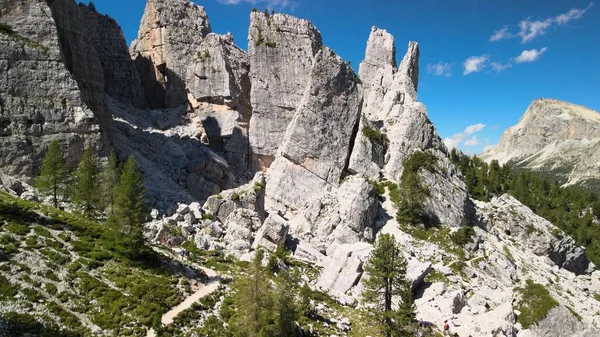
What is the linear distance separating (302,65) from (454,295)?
76363mm

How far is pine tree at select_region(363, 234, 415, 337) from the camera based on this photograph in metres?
48.9

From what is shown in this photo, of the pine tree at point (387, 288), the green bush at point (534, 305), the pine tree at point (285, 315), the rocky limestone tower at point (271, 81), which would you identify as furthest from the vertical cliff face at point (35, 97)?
the green bush at point (534, 305)

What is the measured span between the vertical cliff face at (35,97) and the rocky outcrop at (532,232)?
88886mm

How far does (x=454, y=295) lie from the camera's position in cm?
5903

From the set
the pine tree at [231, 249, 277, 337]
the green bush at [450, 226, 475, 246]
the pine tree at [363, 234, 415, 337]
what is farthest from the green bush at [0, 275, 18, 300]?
the green bush at [450, 226, 475, 246]

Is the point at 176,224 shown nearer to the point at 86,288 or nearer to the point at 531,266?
→ the point at 86,288

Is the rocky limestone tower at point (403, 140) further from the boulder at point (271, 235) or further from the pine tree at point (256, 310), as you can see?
the pine tree at point (256, 310)

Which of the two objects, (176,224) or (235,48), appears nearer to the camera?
(176,224)

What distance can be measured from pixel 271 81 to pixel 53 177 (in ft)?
215

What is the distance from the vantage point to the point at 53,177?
2386 inches

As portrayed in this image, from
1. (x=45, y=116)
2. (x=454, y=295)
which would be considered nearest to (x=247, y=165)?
(x=45, y=116)

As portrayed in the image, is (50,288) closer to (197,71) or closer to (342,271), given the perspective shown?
(342,271)

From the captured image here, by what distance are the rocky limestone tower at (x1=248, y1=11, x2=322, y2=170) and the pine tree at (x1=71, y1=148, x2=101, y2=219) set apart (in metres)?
54.1

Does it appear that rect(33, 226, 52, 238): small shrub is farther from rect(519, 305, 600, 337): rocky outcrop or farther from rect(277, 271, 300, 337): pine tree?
rect(519, 305, 600, 337): rocky outcrop
